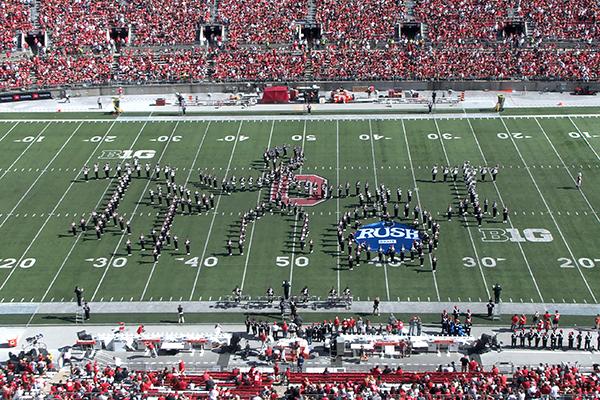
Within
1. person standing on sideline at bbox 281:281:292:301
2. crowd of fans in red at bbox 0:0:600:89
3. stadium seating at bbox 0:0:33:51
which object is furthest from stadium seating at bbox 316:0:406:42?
person standing on sideline at bbox 281:281:292:301

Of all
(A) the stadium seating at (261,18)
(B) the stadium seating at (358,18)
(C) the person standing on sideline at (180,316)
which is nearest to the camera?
(C) the person standing on sideline at (180,316)

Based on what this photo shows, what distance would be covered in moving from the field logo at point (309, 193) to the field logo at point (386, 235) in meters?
3.98

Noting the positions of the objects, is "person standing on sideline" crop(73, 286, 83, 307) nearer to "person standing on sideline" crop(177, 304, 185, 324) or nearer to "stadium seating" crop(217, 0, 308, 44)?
"person standing on sideline" crop(177, 304, 185, 324)

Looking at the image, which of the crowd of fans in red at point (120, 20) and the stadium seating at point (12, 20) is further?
the crowd of fans in red at point (120, 20)

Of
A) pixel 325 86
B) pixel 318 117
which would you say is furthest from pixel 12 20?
pixel 318 117

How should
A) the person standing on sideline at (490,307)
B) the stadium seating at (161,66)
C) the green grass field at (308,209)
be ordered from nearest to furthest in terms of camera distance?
the person standing on sideline at (490,307), the green grass field at (308,209), the stadium seating at (161,66)

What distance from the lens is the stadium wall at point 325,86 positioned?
6488 cm

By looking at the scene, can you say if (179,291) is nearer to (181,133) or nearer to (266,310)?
(266,310)

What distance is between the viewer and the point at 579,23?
7162cm

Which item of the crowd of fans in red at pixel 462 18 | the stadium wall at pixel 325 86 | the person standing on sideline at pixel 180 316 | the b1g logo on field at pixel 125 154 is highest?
the crowd of fans in red at pixel 462 18

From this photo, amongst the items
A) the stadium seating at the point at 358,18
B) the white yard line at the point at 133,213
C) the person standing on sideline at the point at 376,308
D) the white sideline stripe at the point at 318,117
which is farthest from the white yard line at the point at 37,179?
the stadium seating at the point at 358,18

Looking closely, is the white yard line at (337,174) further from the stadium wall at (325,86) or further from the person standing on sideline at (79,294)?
the person standing on sideline at (79,294)

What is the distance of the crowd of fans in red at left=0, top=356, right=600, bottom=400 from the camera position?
29.0 meters

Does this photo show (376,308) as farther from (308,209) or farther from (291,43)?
(291,43)
